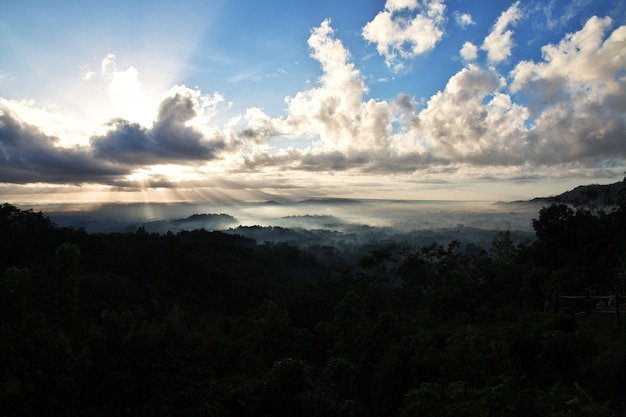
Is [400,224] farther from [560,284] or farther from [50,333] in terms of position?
[50,333]

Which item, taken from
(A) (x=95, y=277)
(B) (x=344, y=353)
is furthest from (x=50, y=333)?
(A) (x=95, y=277)

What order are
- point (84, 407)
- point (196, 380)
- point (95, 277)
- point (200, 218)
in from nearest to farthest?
point (84, 407) → point (196, 380) → point (95, 277) → point (200, 218)

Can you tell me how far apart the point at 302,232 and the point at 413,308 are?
124m

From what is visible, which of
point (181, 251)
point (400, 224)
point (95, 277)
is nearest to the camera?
point (95, 277)

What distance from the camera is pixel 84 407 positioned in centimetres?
915

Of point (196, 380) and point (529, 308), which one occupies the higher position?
point (196, 380)

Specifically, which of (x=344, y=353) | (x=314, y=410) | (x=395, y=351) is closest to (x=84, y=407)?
(x=314, y=410)

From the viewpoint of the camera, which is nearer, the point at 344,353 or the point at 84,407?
the point at 84,407

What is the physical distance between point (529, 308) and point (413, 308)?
1123 cm

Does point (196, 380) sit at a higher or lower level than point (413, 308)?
higher

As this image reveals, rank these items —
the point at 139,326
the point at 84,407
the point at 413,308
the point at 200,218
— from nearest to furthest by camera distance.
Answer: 1. the point at 84,407
2. the point at 139,326
3. the point at 413,308
4. the point at 200,218

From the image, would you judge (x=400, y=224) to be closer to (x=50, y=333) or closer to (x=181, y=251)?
(x=181, y=251)

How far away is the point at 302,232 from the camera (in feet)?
508

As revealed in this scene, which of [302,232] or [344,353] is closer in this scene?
[344,353]
